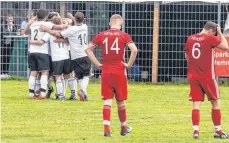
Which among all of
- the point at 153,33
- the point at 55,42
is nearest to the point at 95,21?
the point at 153,33

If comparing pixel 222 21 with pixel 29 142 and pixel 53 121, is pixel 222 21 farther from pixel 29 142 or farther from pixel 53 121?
pixel 29 142

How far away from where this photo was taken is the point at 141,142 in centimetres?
1430

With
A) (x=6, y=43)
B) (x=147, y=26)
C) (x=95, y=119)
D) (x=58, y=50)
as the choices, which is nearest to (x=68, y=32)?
(x=58, y=50)

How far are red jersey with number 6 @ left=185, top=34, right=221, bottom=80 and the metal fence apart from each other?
12.9 meters

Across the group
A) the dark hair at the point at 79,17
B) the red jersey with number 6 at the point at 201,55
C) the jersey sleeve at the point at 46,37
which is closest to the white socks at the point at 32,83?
the jersey sleeve at the point at 46,37

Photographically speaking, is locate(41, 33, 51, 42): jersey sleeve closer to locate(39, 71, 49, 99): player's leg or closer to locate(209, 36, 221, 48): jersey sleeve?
locate(39, 71, 49, 99): player's leg

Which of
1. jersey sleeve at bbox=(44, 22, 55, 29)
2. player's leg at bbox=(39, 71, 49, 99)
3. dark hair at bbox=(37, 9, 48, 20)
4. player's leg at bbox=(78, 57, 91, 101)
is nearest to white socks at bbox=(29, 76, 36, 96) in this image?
player's leg at bbox=(39, 71, 49, 99)

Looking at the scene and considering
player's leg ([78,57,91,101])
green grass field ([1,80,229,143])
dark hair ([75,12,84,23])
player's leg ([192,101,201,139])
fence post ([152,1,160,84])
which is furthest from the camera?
fence post ([152,1,160,84])

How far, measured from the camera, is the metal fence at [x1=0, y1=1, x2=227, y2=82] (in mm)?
28562

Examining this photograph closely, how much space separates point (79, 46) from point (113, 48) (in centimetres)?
645

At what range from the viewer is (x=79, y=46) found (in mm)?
21656

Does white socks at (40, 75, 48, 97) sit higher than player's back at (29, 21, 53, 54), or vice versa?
player's back at (29, 21, 53, 54)

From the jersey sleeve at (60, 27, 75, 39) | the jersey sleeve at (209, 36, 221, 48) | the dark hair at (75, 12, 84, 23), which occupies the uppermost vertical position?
the dark hair at (75, 12, 84, 23)

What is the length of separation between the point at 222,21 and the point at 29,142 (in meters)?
15.4
